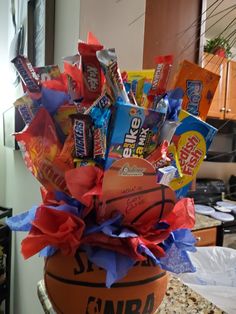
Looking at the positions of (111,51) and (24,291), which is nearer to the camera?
(111,51)

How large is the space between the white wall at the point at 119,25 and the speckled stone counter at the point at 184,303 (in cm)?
68

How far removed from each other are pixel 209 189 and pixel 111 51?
7.22 ft

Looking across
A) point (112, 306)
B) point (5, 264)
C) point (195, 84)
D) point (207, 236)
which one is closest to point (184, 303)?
point (112, 306)

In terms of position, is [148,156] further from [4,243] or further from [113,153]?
[4,243]

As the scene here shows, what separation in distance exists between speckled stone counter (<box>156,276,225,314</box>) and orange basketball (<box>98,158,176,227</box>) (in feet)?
0.91

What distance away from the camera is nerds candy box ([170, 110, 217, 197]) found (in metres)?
0.47

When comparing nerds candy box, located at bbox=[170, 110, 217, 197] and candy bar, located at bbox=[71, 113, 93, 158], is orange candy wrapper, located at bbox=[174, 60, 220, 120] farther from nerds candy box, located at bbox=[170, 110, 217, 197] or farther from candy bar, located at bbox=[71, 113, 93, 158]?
candy bar, located at bbox=[71, 113, 93, 158]

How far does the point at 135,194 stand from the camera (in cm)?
40

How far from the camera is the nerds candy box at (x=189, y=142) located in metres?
0.47

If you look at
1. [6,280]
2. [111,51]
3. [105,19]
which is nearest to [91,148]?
[111,51]

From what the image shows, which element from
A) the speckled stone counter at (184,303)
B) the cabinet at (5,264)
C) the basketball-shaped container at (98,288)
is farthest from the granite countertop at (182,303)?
the cabinet at (5,264)

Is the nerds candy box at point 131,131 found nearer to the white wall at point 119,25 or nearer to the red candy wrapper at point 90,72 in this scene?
the red candy wrapper at point 90,72

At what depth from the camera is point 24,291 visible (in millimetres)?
1490

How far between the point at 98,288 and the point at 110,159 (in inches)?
7.9
